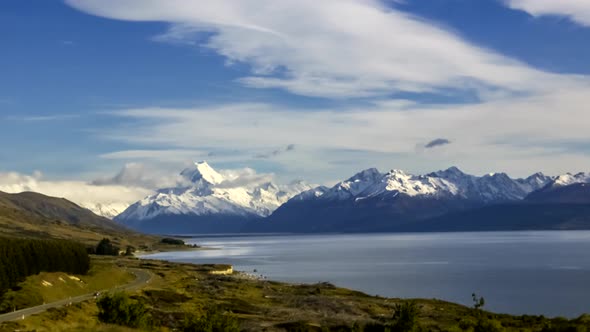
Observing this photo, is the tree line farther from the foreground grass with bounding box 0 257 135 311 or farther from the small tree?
the small tree

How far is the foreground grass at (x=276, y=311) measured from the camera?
94812 millimetres

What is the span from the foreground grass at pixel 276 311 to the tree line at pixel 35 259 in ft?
22.4

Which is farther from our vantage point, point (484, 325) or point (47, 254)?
point (47, 254)

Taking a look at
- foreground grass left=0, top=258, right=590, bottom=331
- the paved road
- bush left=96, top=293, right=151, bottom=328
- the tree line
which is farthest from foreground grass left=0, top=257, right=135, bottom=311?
bush left=96, top=293, right=151, bottom=328

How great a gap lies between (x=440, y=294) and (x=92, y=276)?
85.5m

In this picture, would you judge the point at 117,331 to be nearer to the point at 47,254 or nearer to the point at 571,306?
the point at 47,254

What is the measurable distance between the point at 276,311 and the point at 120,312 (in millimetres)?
46372

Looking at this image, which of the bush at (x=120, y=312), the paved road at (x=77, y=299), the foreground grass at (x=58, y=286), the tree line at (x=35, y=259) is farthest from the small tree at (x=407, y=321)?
the tree line at (x=35, y=259)

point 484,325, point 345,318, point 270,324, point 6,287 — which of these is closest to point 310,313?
point 345,318

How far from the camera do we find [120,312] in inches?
3209

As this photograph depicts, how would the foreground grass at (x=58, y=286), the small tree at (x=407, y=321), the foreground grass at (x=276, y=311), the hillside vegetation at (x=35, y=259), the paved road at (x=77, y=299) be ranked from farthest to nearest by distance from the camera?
1. the hillside vegetation at (x=35, y=259)
2. the foreground grass at (x=58, y=286)
3. the paved road at (x=77, y=299)
4. the foreground grass at (x=276, y=311)
5. the small tree at (x=407, y=321)

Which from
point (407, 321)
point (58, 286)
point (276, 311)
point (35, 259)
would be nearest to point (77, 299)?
point (58, 286)

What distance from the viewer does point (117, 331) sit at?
60.4 meters

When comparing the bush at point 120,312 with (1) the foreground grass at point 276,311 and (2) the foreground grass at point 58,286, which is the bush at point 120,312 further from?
(2) the foreground grass at point 58,286
